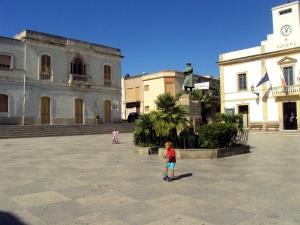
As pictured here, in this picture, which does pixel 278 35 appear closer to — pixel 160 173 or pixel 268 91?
pixel 268 91

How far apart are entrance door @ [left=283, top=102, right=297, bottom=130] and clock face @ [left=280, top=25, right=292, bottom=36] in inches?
240

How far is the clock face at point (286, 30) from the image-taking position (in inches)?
1184

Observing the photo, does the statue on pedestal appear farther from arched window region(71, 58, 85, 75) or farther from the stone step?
arched window region(71, 58, 85, 75)

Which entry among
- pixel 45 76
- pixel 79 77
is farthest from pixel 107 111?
pixel 45 76

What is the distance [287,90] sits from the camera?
29.6 meters

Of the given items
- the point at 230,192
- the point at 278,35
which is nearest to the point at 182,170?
the point at 230,192

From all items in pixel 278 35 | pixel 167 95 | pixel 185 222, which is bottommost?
pixel 185 222

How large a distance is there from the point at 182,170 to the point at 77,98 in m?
24.0

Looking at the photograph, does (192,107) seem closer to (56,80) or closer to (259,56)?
(56,80)

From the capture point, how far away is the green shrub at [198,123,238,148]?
1268cm

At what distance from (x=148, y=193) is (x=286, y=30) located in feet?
91.4

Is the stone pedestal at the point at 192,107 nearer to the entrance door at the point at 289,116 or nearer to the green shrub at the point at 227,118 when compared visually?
the green shrub at the point at 227,118

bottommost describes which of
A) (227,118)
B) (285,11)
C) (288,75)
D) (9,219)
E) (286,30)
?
(9,219)

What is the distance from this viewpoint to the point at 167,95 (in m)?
13.3
